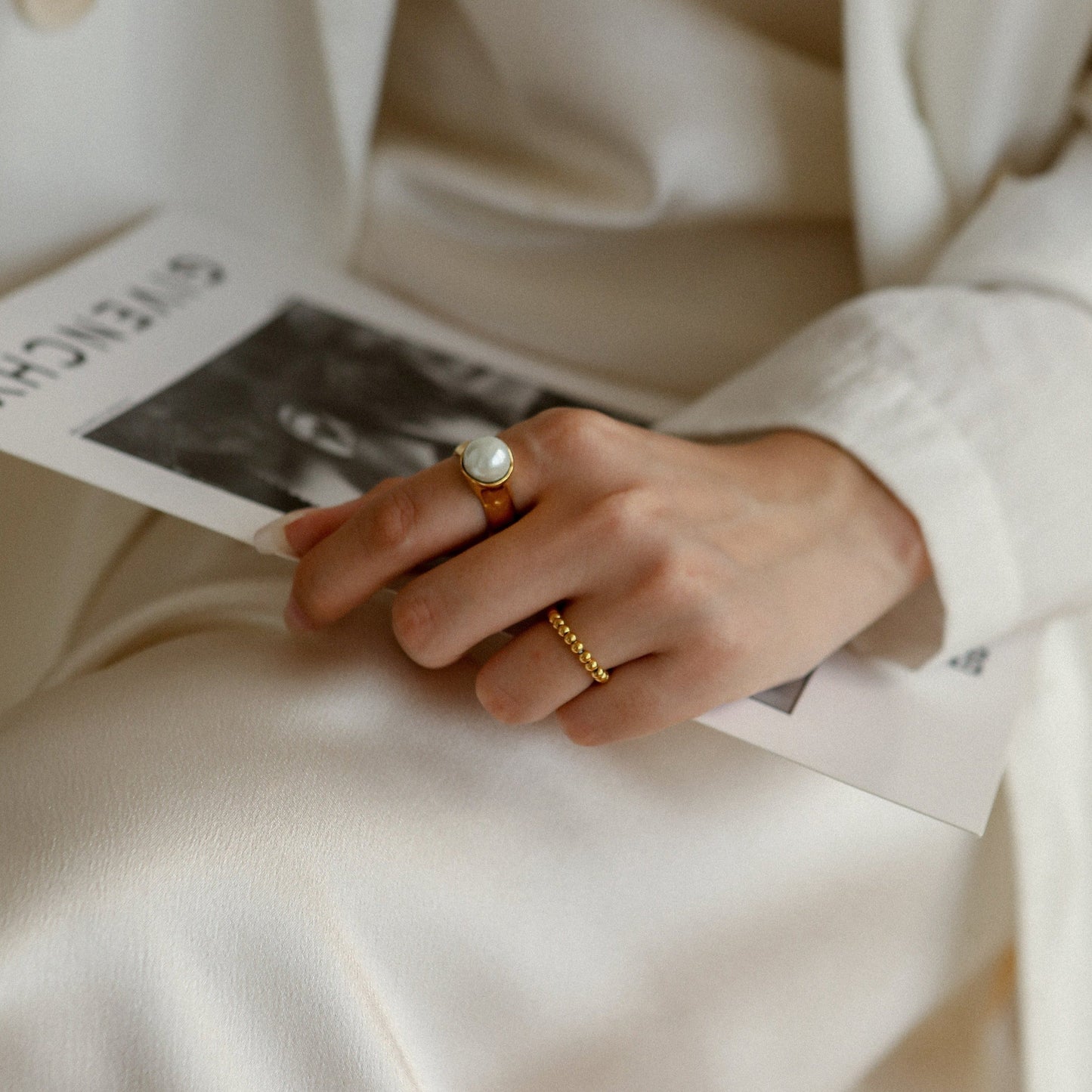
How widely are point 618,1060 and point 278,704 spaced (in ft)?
0.63

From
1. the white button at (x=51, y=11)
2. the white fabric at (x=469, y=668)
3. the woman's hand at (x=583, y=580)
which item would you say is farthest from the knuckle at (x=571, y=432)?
the white button at (x=51, y=11)

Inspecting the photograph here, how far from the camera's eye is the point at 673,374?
693 mm

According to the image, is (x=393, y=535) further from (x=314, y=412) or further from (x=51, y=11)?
(x=51, y=11)

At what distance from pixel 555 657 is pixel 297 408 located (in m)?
0.24

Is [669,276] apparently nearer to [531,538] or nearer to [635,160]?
[635,160]

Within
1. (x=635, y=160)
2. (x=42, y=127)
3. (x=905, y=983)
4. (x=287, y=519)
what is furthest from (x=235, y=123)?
(x=905, y=983)

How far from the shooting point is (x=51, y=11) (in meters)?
0.56

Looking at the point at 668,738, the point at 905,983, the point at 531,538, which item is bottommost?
the point at 905,983

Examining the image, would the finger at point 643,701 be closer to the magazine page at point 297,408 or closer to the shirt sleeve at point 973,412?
the magazine page at point 297,408

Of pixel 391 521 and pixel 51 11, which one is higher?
pixel 51 11

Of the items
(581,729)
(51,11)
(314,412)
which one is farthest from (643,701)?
(51,11)

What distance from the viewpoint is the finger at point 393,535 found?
15.7 inches

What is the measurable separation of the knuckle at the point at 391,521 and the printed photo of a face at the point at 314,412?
9cm

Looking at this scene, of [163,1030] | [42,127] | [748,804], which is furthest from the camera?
[42,127]
